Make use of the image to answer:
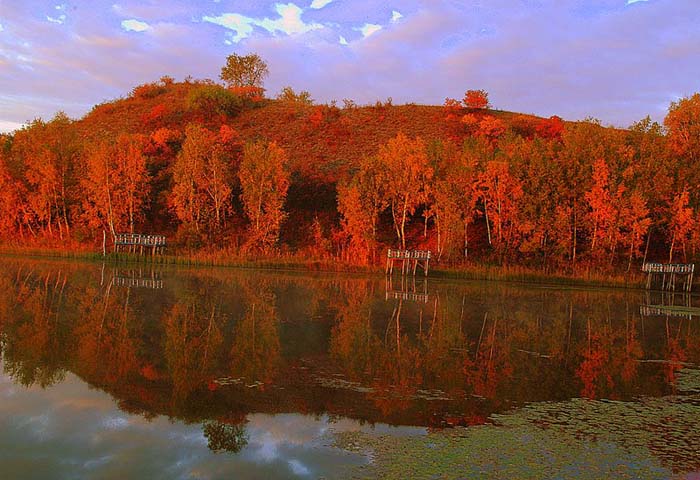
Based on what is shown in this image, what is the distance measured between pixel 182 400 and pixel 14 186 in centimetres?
4286

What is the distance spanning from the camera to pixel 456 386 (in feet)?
36.0

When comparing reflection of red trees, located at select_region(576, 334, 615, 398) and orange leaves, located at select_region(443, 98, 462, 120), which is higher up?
orange leaves, located at select_region(443, 98, 462, 120)

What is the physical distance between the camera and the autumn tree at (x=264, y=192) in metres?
41.7

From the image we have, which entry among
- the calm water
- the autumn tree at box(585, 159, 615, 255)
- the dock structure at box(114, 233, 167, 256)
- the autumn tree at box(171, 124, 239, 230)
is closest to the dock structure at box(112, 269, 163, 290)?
the calm water

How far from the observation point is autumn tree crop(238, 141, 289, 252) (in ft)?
137

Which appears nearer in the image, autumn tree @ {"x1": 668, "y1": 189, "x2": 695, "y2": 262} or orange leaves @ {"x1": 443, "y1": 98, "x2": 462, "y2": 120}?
autumn tree @ {"x1": 668, "y1": 189, "x2": 695, "y2": 262}

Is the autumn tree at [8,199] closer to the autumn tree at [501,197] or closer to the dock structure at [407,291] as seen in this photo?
the dock structure at [407,291]

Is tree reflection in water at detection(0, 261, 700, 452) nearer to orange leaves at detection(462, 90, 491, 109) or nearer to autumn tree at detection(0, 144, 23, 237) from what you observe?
autumn tree at detection(0, 144, 23, 237)

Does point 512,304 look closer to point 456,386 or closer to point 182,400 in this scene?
point 456,386

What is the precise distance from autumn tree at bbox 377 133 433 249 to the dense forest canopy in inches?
3.6

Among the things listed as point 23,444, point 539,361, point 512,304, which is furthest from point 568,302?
point 23,444

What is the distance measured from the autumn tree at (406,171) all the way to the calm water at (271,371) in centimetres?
1796

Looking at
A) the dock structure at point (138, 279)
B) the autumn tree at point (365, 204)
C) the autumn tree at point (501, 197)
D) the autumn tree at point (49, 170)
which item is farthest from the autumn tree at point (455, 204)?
the autumn tree at point (49, 170)

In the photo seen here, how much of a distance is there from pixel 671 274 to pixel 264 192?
25519 mm
